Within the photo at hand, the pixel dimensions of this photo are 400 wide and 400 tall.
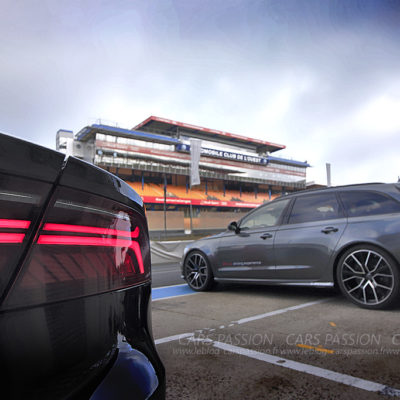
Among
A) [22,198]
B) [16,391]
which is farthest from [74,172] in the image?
[16,391]

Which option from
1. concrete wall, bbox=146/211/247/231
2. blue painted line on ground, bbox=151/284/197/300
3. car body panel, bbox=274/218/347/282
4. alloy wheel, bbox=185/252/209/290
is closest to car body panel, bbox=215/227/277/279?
car body panel, bbox=274/218/347/282

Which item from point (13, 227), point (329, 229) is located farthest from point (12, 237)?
point (329, 229)

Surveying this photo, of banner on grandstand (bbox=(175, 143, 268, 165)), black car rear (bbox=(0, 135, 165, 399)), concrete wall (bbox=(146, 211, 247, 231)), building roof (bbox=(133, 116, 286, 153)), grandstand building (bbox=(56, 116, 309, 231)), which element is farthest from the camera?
building roof (bbox=(133, 116, 286, 153))

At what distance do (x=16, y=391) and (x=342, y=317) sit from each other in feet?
11.0

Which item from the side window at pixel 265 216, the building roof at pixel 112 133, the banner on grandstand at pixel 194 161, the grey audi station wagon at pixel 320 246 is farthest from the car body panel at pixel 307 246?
the building roof at pixel 112 133

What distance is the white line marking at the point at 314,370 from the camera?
1957 mm

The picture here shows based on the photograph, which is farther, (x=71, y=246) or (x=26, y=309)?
(x=71, y=246)

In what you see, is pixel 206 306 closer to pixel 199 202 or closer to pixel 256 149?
pixel 199 202

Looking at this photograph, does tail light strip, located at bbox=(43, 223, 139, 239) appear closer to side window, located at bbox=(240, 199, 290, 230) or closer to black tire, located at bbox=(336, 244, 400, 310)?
black tire, located at bbox=(336, 244, 400, 310)

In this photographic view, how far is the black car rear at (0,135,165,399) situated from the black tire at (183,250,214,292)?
4.04 m

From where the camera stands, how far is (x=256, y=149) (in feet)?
201

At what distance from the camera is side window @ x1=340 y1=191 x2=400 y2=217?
3.90m

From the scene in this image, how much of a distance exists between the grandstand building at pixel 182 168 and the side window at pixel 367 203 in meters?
24.0

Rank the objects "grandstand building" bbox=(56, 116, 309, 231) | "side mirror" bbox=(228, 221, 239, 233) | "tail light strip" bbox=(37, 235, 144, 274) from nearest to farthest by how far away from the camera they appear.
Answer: "tail light strip" bbox=(37, 235, 144, 274)
"side mirror" bbox=(228, 221, 239, 233)
"grandstand building" bbox=(56, 116, 309, 231)
